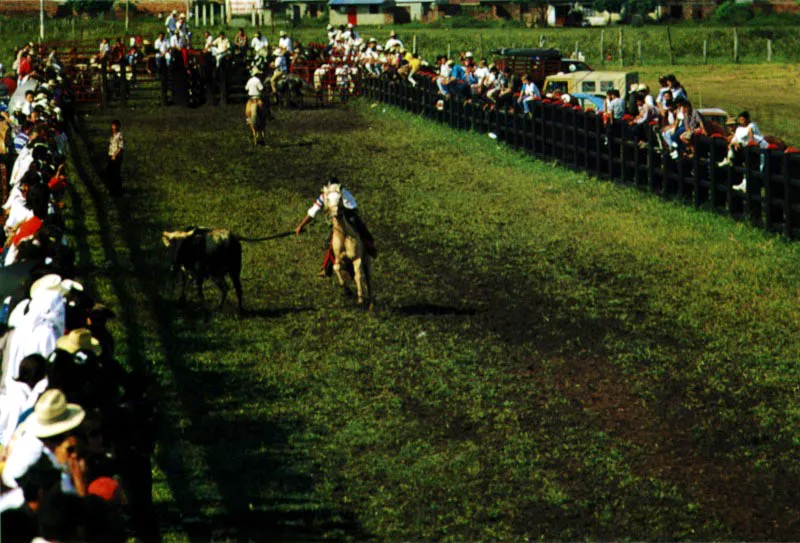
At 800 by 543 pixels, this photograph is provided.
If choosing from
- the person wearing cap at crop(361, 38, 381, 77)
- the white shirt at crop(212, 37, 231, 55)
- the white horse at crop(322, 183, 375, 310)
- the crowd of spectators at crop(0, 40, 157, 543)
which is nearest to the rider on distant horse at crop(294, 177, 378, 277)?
the white horse at crop(322, 183, 375, 310)

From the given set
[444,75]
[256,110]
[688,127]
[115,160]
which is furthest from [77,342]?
[444,75]

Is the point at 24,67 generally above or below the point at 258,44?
below

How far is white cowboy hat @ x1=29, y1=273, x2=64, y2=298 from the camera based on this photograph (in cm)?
1144

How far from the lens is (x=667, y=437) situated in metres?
13.3

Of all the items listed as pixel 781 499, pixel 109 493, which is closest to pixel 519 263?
pixel 781 499

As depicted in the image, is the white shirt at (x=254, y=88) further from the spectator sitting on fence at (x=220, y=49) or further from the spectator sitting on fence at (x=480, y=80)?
the spectator sitting on fence at (x=220, y=49)

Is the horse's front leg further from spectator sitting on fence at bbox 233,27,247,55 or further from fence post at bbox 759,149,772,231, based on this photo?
spectator sitting on fence at bbox 233,27,247,55

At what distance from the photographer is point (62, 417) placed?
328 inches

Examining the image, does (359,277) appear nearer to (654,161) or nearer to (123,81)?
(654,161)

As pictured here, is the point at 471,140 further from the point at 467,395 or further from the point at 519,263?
the point at 467,395

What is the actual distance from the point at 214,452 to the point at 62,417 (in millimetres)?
4734

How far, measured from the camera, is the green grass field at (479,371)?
11.6 metres

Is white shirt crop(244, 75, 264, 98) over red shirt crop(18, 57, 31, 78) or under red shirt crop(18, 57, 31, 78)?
under

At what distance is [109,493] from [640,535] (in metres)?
4.42
